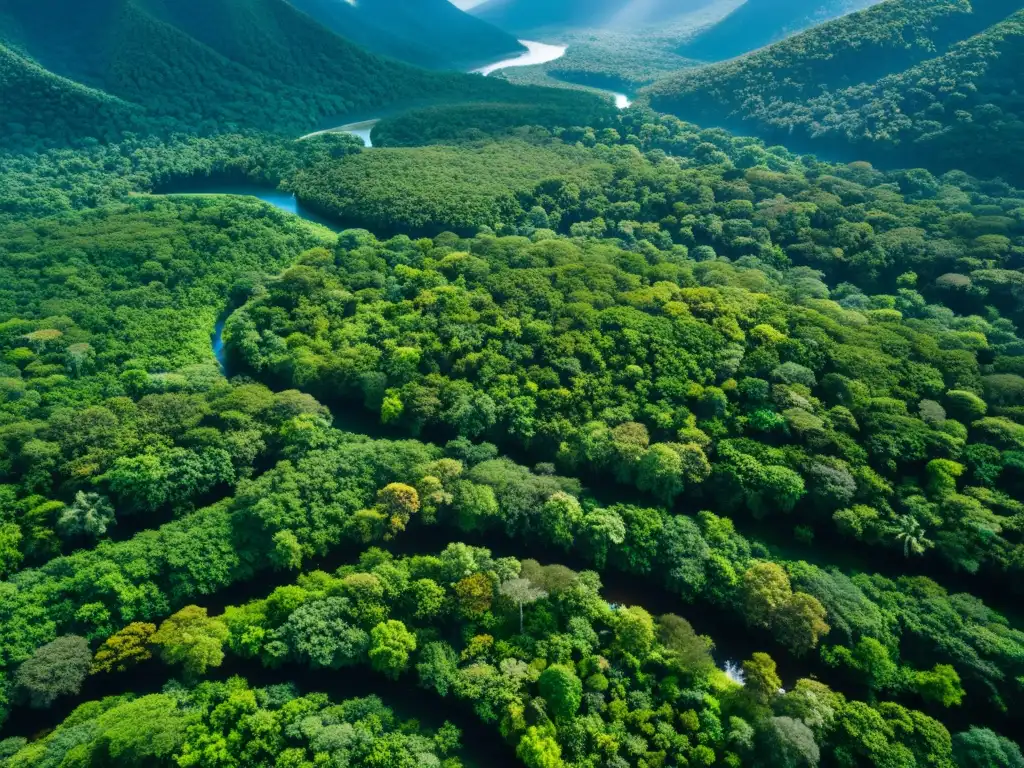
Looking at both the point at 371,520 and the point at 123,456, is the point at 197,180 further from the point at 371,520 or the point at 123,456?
the point at 371,520

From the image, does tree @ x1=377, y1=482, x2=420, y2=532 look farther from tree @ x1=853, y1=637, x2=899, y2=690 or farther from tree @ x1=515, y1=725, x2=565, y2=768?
tree @ x1=853, y1=637, x2=899, y2=690

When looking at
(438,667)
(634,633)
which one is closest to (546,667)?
(634,633)

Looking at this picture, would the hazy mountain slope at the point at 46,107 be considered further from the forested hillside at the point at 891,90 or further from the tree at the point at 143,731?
the forested hillside at the point at 891,90

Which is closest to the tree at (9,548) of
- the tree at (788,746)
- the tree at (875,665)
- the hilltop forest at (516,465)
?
the hilltop forest at (516,465)

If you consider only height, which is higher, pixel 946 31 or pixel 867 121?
pixel 946 31

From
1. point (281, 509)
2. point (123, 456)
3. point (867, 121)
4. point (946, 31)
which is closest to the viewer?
point (281, 509)

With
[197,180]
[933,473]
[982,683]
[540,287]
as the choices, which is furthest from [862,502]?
[197,180]

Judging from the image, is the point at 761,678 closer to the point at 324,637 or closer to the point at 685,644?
the point at 685,644
